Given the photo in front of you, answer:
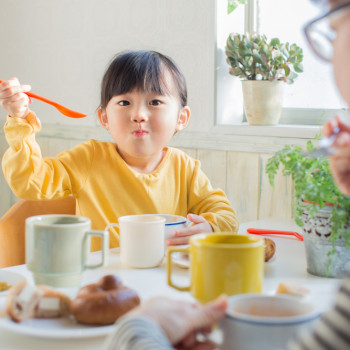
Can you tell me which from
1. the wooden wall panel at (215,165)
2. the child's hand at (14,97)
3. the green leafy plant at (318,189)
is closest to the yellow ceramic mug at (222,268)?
the green leafy plant at (318,189)

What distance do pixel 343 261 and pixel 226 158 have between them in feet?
2.97

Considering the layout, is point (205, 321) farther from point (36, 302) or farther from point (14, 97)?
point (14, 97)

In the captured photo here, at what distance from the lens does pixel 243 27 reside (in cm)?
188

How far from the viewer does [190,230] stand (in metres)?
1.11

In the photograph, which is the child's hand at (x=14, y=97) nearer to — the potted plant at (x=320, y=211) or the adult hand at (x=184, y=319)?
the potted plant at (x=320, y=211)

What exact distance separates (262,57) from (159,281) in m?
0.98

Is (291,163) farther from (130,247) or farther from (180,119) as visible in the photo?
(180,119)

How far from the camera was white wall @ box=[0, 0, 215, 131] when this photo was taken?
187cm

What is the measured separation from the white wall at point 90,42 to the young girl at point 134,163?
0.41 meters

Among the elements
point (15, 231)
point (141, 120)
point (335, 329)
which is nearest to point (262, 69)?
point (141, 120)

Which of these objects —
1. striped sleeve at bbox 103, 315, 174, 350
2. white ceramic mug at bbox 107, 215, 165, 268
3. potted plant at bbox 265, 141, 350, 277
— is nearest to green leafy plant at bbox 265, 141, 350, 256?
potted plant at bbox 265, 141, 350, 277

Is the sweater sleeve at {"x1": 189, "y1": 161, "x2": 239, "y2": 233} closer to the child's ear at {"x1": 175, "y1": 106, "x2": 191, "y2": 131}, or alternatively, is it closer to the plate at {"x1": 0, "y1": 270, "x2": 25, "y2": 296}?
the child's ear at {"x1": 175, "y1": 106, "x2": 191, "y2": 131}

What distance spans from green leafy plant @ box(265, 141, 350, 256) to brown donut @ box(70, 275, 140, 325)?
1.20ft

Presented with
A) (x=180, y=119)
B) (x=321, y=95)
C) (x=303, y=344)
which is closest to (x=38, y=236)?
(x=303, y=344)
